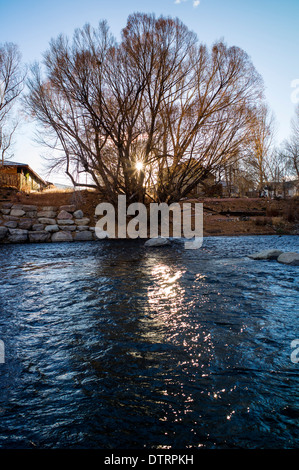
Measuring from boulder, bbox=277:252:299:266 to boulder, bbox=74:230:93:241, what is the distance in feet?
30.1

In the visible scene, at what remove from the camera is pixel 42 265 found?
7.83 m

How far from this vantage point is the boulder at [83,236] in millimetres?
13945

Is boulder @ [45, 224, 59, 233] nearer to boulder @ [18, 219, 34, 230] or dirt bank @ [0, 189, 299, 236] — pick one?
boulder @ [18, 219, 34, 230]

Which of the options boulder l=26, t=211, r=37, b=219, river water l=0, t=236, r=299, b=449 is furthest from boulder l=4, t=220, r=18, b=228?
river water l=0, t=236, r=299, b=449

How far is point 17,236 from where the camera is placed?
Result: 1309 cm

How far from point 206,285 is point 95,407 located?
3828mm

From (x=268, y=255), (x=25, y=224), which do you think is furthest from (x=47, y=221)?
(x=268, y=255)

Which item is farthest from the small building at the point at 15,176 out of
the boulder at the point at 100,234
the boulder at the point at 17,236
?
the boulder at the point at 100,234

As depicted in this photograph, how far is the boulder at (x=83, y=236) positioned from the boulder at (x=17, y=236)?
2.39 metres

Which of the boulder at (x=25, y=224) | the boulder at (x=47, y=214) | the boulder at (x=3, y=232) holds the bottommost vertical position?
the boulder at (x=3, y=232)

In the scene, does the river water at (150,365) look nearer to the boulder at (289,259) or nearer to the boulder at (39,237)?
the boulder at (289,259)

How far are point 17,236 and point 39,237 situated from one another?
3.22ft

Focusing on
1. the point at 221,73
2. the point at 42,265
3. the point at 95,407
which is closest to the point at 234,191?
the point at 221,73

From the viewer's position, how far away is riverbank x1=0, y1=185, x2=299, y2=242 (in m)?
14.0
